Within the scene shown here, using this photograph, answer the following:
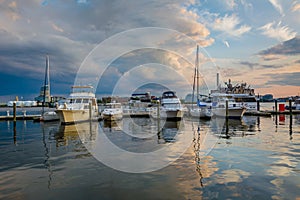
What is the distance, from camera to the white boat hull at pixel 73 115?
93.4ft

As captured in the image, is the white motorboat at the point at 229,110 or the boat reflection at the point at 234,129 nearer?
the boat reflection at the point at 234,129

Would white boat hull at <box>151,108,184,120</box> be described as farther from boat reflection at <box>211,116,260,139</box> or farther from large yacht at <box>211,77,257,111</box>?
large yacht at <box>211,77,257,111</box>

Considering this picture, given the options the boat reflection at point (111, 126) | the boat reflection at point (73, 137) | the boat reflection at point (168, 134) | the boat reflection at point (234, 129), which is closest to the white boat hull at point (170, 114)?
the boat reflection at point (234, 129)

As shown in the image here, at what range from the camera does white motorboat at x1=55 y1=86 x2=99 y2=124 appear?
28.8 meters

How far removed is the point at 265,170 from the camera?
8.86 meters

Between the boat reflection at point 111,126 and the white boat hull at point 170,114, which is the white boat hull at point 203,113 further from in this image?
the boat reflection at point 111,126

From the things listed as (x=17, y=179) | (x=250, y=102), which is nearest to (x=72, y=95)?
(x=17, y=179)

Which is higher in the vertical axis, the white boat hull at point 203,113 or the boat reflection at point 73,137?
the white boat hull at point 203,113

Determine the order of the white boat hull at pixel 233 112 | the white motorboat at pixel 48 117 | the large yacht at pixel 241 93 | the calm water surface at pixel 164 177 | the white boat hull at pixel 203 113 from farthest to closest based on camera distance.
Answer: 1. the large yacht at pixel 241 93
2. the white boat hull at pixel 203 113
3. the white boat hull at pixel 233 112
4. the white motorboat at pixel 48 117
5. the calm water surface at pixel 164 177

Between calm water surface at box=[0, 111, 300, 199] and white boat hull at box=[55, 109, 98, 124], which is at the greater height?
white boat hull at box=[55, 109, 98, 124]

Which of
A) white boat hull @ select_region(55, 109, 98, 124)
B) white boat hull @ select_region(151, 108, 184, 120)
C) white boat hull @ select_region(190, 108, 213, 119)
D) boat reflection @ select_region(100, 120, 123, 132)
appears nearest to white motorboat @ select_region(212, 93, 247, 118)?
white boat hull @ select_region(190, 108, 213, 119)

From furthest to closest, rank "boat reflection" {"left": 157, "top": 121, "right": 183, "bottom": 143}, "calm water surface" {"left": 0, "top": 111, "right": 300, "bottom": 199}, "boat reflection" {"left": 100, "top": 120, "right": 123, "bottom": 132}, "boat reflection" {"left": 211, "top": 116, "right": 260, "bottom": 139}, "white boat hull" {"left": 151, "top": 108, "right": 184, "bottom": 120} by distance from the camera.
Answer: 1. "white boat hull" {"left": 151, "top": 108, "right": 184, "bottom": 120}
2. "boat reflection" {"left": 100, "top": 120, "right": 123, "bottom": 132}
3. "boat reflection" {"left": 211, "top": 116, "right": 260, "bottom": 139}
4. "boat reflection" {"left": 157, "top": 121, "right": 183, "bottom": 143}
5. "calm water surface" {"left": 0, "top": 111, "right": 300, "bottom": 199}

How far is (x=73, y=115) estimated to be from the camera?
2972cm

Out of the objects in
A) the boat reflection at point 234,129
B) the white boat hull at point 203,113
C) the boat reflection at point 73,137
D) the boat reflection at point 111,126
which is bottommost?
the boat reflection at point 111,126
